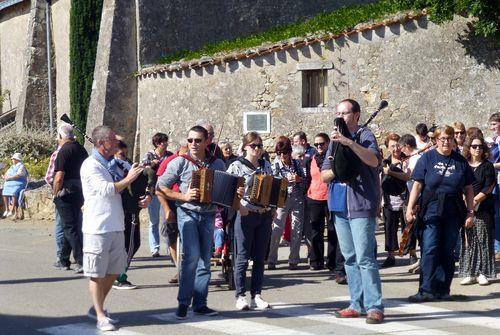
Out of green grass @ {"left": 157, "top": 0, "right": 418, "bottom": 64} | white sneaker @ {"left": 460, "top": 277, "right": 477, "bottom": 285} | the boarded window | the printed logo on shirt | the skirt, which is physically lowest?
white sneaker @ {"left": 460, "top": 277, "right": 477, "bottom": 285}

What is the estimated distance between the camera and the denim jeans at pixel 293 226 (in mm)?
12898

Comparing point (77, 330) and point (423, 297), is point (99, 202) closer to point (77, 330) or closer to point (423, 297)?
point (77, 330)

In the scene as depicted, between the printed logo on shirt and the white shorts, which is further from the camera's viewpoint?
the printed logo on shirt

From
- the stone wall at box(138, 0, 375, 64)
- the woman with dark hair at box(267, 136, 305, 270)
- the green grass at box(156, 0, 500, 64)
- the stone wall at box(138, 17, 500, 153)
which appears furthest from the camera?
the stone wall at box(138, 0, 375, 64)

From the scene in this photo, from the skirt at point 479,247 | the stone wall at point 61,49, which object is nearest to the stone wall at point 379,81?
the skirt at point 479,247

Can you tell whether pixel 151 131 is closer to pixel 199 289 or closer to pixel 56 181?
pixel 56 181

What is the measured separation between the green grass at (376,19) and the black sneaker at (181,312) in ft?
30.7

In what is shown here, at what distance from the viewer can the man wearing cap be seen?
41.0 feet

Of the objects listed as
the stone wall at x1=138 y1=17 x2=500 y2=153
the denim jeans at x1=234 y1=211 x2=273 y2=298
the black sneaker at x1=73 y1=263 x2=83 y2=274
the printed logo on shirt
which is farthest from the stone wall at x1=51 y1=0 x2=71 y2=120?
the printed logo on shirt

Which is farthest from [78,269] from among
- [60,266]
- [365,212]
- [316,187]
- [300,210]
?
[365,212]

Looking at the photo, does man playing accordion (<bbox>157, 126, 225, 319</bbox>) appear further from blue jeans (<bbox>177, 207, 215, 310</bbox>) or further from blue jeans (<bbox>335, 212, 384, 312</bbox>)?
blue jeans (<bbox>335, 212, 384, 312</bbox>)

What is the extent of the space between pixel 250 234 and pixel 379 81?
9.16 m

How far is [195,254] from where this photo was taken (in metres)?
9.27

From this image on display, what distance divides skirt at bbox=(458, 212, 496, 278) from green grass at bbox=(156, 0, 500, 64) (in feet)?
20.5
